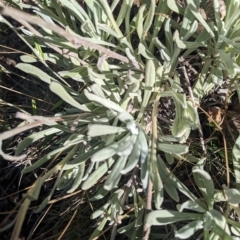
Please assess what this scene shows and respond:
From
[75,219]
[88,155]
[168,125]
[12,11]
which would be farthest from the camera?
[75,219]

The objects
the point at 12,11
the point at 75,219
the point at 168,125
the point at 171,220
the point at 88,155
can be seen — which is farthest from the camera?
the point at 75,219

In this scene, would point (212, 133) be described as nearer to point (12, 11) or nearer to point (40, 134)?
point (40, 134)

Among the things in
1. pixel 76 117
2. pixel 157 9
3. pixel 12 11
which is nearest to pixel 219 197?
pixel 76 117

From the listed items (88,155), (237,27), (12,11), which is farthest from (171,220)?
(12,11)

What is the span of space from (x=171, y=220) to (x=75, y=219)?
54 cm

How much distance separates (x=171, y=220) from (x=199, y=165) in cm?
16

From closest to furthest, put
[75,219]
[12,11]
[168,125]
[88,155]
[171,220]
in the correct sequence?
1. [12,11]
2. [171,220]
3. [88,155]
4. [168,125]
5. [75,219]

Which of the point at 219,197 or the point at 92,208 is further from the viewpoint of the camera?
the point at 92,208

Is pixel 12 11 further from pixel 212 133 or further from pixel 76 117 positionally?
pixel 212 133

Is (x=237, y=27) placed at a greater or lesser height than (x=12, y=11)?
lesser

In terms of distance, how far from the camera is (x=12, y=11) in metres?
0.66

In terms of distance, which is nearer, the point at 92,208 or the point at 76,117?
the point at 76,117

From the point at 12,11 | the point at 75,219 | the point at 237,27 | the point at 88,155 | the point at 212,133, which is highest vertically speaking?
the point at 12,11

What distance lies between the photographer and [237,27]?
3.82 feet
